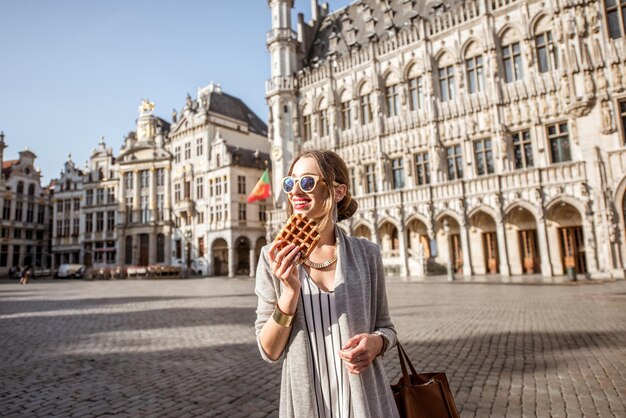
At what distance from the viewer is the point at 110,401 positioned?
4328mm

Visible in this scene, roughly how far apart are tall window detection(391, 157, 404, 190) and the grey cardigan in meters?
25.4

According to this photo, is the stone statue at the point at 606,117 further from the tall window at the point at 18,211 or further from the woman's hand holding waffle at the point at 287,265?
the tall window at the point at 18,211

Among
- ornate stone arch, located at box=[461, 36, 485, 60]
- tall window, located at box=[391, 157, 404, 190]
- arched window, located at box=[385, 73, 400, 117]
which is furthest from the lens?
arched window, located at box=[385, 73, 400, 117]

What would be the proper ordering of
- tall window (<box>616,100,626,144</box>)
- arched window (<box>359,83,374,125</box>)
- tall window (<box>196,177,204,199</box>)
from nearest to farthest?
tall window (<box>616,100,626,144</box>) < arched window (<box>359,83,374,125</box>) < tall window (<box>196,177,204,199</box>)

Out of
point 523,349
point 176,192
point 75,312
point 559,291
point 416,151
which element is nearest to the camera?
point 523,349

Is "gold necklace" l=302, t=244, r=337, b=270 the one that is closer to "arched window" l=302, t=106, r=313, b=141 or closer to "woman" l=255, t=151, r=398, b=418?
"woman" l=255, t=151, r=398, b=418

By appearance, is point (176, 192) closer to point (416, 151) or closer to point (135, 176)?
point (135, 176)

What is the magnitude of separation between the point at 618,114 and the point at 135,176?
4572cm

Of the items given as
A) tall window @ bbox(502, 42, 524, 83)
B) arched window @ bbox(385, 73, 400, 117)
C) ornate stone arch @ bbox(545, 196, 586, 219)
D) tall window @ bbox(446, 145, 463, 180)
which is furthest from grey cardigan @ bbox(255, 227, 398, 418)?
arched window @ bbox(385, 73, 400, 117)

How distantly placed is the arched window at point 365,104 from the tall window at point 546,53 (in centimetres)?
1104

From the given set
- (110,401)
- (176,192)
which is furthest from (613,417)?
(176,192)

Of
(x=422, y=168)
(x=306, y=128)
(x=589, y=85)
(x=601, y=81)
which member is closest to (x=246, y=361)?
(x=589, y=85)

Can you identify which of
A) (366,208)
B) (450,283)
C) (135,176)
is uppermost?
(135,176)

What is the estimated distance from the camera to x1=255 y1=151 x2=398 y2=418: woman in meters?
1.59
